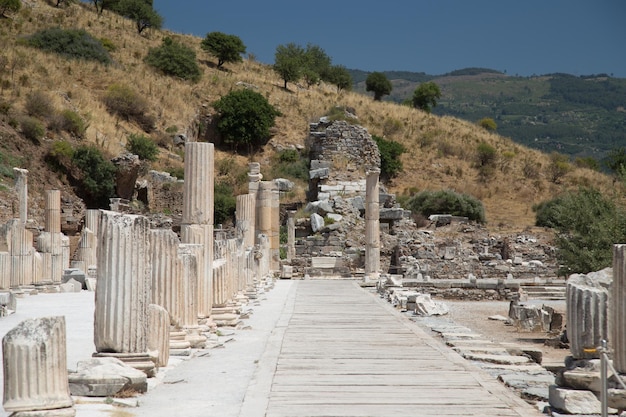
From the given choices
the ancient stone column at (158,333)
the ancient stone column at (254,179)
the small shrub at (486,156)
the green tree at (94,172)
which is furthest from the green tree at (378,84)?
the ancient stone column at (158,333)

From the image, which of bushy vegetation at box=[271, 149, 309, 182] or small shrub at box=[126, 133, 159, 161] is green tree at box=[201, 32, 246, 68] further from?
small shrub at box=[126, 133, 159, 161]

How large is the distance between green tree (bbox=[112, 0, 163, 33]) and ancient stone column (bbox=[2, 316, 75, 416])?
6563 centimetres

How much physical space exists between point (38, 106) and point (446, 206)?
71.3ft

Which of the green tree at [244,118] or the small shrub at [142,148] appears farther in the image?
the green tree at [244,118]

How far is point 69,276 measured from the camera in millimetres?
25172

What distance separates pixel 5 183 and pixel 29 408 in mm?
31031

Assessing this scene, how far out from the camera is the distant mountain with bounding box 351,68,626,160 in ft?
479

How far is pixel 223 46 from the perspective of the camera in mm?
64188

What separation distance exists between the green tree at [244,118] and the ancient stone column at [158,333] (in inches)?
1735

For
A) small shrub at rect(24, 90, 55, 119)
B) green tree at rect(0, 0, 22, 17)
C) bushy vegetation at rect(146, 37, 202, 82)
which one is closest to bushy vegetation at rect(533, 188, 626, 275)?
small shrub at rect(24, 90, 55, 119)

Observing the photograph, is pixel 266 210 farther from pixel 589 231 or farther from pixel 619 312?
pixel 619 312

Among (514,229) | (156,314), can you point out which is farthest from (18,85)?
(156,314)

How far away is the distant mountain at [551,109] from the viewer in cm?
14588

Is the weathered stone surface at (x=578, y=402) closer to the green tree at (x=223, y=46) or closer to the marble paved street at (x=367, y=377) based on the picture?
the marble paved street at (x=367, y=377)
